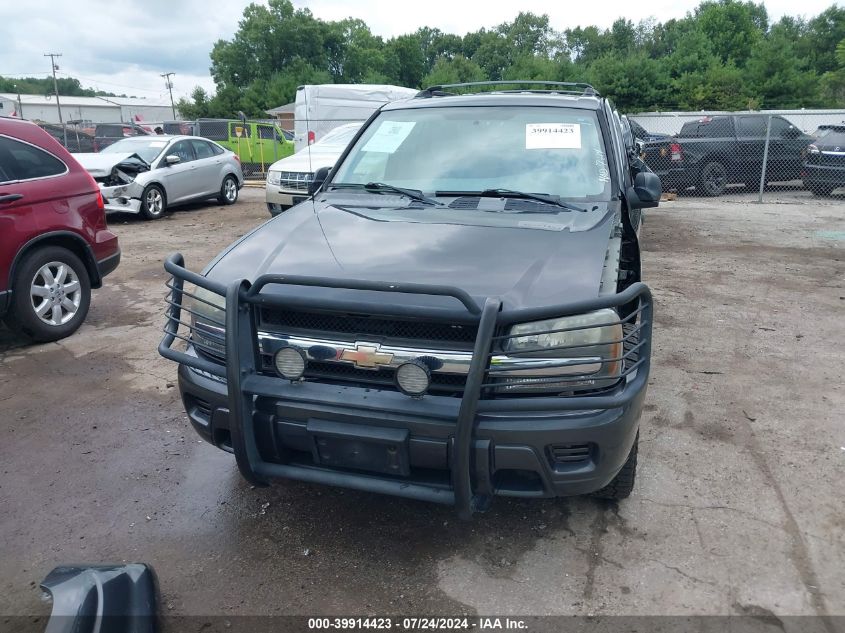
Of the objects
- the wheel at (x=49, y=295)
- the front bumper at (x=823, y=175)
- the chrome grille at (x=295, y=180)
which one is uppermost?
the chrome grille at (x=295, y=180)

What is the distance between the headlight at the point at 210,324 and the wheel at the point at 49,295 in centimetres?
318

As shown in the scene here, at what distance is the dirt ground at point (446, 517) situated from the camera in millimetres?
2721

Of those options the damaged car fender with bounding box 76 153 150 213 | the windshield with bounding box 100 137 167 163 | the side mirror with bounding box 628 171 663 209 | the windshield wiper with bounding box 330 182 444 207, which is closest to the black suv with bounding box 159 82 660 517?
the windshield wiper with bounding box 330 182 444 207

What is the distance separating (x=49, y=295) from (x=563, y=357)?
4788mm

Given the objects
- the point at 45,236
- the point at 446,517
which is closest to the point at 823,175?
the point at 446,517

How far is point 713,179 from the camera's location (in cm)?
1487

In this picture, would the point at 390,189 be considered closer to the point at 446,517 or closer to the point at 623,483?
the point at 446,517

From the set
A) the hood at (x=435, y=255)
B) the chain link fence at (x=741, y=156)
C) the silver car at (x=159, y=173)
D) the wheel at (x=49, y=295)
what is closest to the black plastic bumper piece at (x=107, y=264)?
the wheel at (x=49, y=295)

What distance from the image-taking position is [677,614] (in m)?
2.58

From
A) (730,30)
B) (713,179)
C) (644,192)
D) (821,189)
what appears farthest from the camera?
(730,30)

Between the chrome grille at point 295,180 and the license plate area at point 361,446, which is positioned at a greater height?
the chrome grille at point 295,180

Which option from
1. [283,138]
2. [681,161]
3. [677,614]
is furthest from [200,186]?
[677,614]

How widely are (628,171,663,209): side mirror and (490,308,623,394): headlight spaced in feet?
4.83

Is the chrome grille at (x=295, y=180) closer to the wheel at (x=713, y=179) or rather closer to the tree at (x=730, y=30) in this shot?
the wheel at (x=713, y=179)
